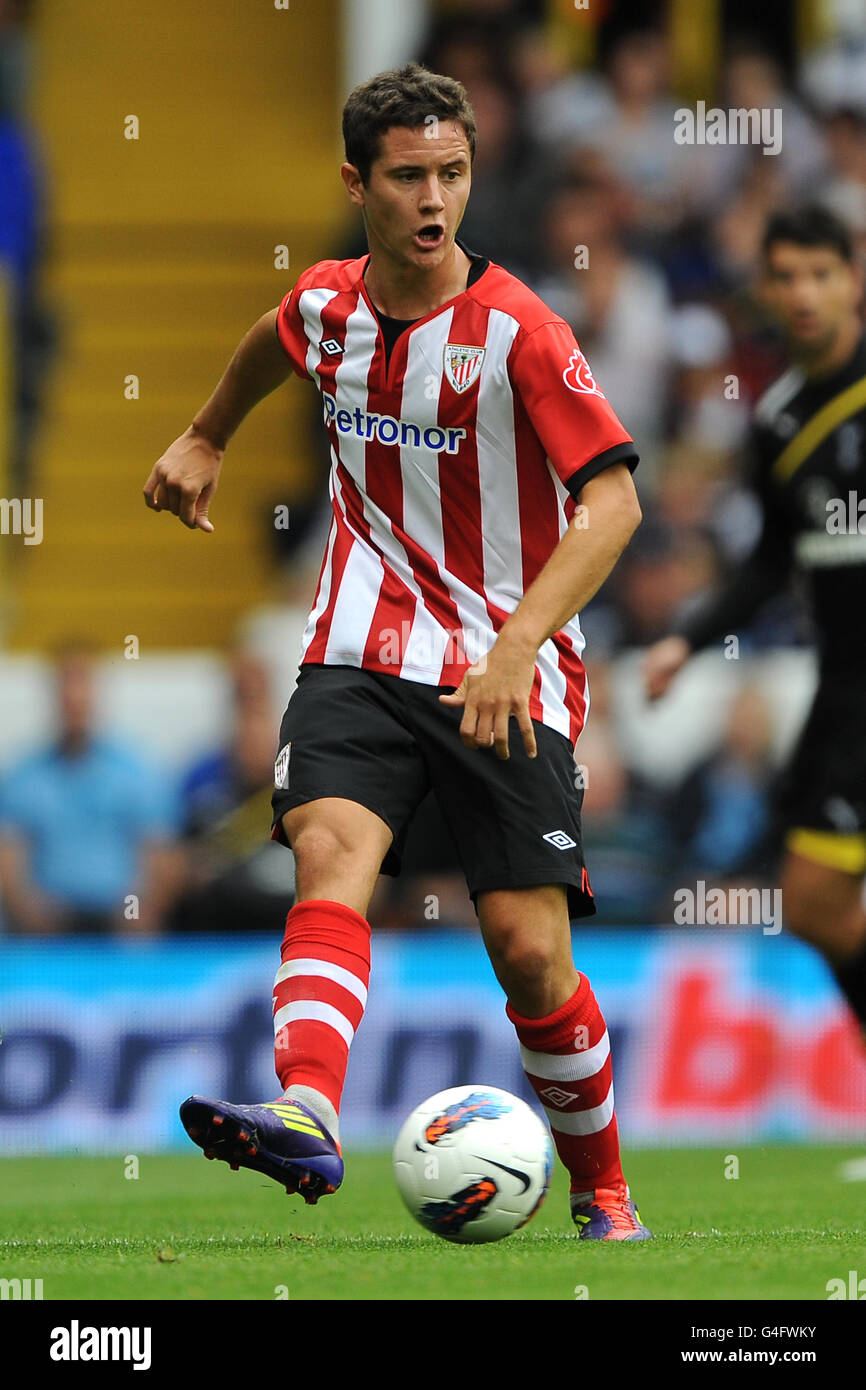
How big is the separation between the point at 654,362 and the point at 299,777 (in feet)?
24.1

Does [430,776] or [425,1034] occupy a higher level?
[430,776]

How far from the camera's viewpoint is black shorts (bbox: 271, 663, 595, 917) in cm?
459

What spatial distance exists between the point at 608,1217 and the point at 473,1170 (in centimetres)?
43

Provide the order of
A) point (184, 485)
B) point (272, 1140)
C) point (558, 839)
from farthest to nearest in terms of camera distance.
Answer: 1. point (184, 485)
2. point (558, 839)
3. point (272, 1140)

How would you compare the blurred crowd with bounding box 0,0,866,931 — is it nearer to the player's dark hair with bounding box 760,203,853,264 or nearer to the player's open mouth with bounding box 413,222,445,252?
the player's dark hair with bounding box 760,203,853,264

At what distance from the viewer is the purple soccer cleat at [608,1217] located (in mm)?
4777

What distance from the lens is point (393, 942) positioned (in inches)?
356

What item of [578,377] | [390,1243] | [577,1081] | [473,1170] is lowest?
[390,1243]

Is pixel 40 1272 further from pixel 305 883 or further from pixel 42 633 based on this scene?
pixel 42 633

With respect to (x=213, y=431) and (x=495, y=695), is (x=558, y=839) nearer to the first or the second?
(x=495, y=695)

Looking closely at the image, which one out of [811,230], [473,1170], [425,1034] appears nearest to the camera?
[473,1170]

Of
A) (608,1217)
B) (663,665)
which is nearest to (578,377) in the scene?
(608,1217)

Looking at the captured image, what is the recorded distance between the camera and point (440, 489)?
4754 millimetres

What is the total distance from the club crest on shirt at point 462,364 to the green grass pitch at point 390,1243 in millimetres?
1768
